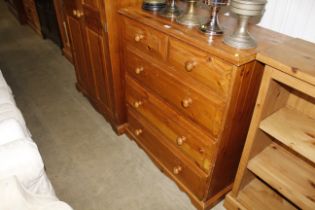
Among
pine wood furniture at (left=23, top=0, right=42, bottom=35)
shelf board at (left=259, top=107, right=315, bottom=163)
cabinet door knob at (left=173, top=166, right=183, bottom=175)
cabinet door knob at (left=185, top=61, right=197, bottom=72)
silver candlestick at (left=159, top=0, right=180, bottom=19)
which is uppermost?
silver candlestick at (left=159, top=0, right=180, bottom=19)

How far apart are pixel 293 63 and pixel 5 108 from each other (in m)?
1.25

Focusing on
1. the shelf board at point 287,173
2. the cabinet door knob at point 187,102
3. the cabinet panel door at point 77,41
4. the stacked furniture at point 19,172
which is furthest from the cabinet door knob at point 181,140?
the cabinet panel door at point 77,41

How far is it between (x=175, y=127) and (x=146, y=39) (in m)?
0.48

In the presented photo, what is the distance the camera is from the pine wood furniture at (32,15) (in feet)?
11.6

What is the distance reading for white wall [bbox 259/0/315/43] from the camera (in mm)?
1057

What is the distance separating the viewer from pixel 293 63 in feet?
2.87

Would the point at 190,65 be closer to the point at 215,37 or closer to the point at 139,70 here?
the point at 215,37

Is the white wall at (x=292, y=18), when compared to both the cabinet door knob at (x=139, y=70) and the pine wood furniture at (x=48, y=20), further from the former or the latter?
the pine wood furniture at (x=48, y=20)

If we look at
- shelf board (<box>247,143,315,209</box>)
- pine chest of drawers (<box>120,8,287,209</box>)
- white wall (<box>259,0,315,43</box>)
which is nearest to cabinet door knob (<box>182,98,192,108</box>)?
pine chest of drawers (<box>120,8,287,209</box>)

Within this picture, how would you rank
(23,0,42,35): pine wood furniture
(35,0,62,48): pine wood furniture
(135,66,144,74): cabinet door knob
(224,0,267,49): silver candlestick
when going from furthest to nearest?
1. (23,0,42,35): pine wood furniture
2. (35,0,62,48): pine wood furniture
3. (135,66,144,74): cabinet door knob
4. (224,0,267,49): silver candlestick

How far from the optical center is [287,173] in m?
1.16

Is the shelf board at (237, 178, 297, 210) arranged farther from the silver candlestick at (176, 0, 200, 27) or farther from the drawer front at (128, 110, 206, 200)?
the silver candlestick at (176, 0, 200, 27)

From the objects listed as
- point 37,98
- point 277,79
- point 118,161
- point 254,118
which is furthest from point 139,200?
point 37,98

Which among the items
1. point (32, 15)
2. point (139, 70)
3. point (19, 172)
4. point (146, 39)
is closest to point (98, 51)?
point (139, 70)
